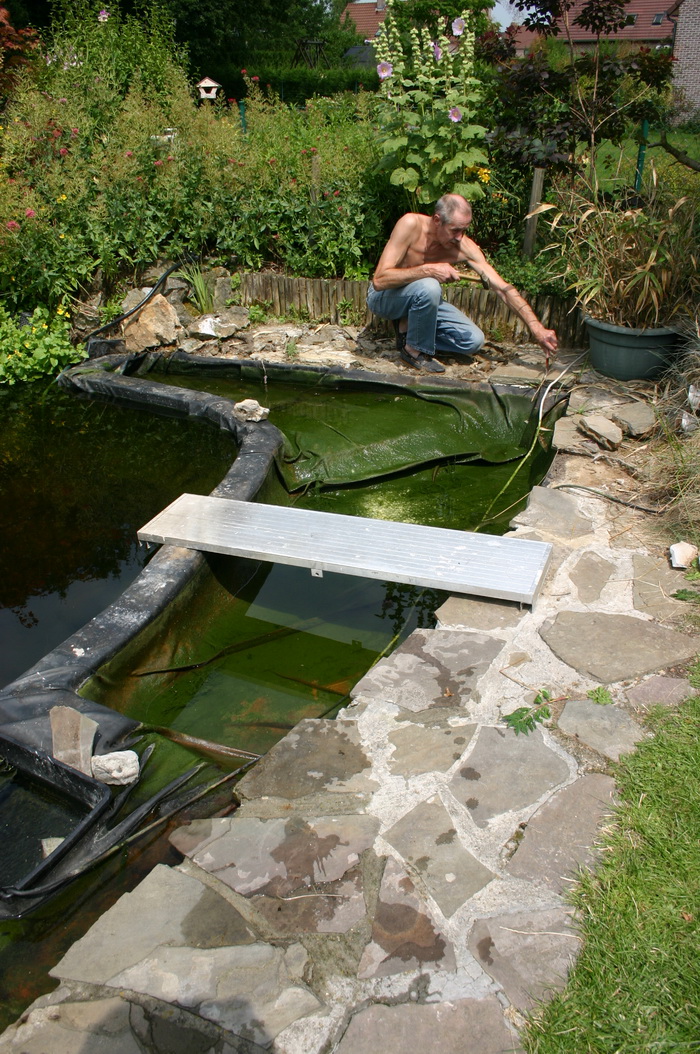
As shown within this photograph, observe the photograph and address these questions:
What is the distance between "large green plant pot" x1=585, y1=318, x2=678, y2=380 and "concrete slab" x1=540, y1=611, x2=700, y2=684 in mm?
2230

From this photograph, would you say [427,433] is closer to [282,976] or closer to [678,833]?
[678,833]

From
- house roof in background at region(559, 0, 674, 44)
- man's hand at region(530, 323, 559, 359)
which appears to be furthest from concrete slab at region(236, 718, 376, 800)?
house roof in background at region(559, 0, 674, 44)

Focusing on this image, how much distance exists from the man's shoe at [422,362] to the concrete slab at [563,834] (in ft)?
11.7

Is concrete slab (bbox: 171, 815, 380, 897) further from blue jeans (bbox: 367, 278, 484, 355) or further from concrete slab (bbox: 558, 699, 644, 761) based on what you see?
blue jeans (bbox: 367, 278, 484, 355)

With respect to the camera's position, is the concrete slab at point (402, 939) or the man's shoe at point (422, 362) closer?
the concrete slab at point (402, 939)

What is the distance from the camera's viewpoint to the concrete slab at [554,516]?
3082 millimetres

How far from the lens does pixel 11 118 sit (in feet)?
22.9

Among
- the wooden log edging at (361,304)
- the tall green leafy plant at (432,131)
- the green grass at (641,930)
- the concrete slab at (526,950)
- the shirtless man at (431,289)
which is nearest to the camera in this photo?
the green grass at (641,930)

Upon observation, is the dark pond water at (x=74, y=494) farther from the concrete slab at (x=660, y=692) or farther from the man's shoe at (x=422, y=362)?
the concrete slab at (x=660, y=692)

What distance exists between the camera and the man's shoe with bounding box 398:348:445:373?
5043 millimetres

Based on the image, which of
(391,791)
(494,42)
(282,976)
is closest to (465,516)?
(391,791)

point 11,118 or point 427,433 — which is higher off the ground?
point 11,118

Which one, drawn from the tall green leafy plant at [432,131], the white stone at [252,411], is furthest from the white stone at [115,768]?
the tall green leafy plant at [432,131]

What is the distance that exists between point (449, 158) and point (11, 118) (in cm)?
439
